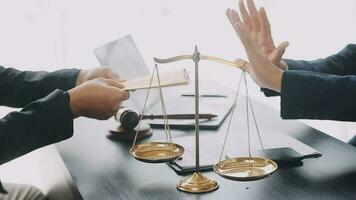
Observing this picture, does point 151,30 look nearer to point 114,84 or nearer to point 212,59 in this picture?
point 114,84

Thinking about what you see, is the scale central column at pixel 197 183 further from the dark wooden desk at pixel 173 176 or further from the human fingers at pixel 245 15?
the human fingers at pixel 245 15

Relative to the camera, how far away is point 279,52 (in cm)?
159

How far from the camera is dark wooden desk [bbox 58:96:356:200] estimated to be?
98cm

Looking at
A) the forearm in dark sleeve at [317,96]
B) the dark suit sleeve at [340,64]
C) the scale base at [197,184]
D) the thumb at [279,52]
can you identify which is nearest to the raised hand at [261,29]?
the thumb at [279,52]

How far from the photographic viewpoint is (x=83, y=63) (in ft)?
9.93

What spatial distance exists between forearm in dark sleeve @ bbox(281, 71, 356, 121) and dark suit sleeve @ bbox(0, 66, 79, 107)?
2.36 feet

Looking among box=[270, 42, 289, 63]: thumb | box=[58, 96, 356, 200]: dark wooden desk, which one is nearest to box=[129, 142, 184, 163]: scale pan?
box=[58, 96, 356, 200]: dark wooden desk

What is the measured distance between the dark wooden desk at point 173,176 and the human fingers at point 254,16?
44 cm

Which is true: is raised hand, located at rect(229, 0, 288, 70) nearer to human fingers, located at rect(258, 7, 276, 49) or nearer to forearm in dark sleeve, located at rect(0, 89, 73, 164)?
human fingers, located at rect(258, 7, 276, 49)

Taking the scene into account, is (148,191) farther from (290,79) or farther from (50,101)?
→ (290,79)

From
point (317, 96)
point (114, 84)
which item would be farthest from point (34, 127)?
point (317, 96)

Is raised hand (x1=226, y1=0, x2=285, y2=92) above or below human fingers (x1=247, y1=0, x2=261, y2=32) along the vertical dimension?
below

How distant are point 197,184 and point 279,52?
0.74 m

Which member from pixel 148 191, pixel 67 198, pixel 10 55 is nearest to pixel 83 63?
pixel 10 55
